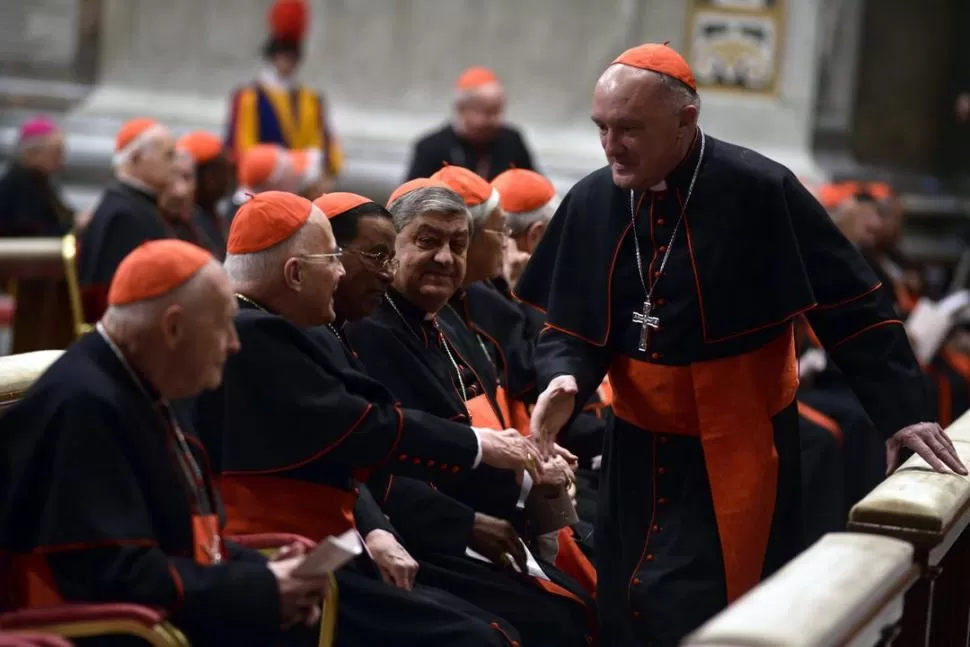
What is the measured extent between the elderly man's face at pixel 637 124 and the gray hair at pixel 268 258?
732mm

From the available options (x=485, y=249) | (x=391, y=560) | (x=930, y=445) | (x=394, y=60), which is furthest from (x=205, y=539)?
(x=394, y=60)

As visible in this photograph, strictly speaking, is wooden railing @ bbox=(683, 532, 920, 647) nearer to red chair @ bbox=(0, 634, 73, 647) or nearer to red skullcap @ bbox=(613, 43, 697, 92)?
red chair @ bbox=(0, 634, 73, 647)

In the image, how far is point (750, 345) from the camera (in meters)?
4.02

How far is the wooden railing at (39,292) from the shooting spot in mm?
8094

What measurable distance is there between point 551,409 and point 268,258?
2.46 feet

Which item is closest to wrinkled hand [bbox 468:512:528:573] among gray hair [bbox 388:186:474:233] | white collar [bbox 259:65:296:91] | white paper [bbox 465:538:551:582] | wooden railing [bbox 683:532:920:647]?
white paper [bbox 465:538:551:582]

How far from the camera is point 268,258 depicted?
12.2 ft

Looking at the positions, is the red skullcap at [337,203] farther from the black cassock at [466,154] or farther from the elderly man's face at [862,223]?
the elderly man's face at [862,223]

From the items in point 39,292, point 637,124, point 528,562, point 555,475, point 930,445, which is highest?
point 637,124

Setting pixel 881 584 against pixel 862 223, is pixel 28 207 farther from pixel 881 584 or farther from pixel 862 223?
pixel 881 584

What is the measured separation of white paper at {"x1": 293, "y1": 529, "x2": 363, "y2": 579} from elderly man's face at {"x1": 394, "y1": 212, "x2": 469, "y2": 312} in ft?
4.68

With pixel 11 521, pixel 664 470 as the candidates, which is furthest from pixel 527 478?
pixel 11 521

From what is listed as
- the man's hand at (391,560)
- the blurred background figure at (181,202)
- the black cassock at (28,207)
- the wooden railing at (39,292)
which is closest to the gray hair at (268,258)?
the man's hand at (391,560)

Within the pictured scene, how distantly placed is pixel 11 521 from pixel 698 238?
1.80 metres
